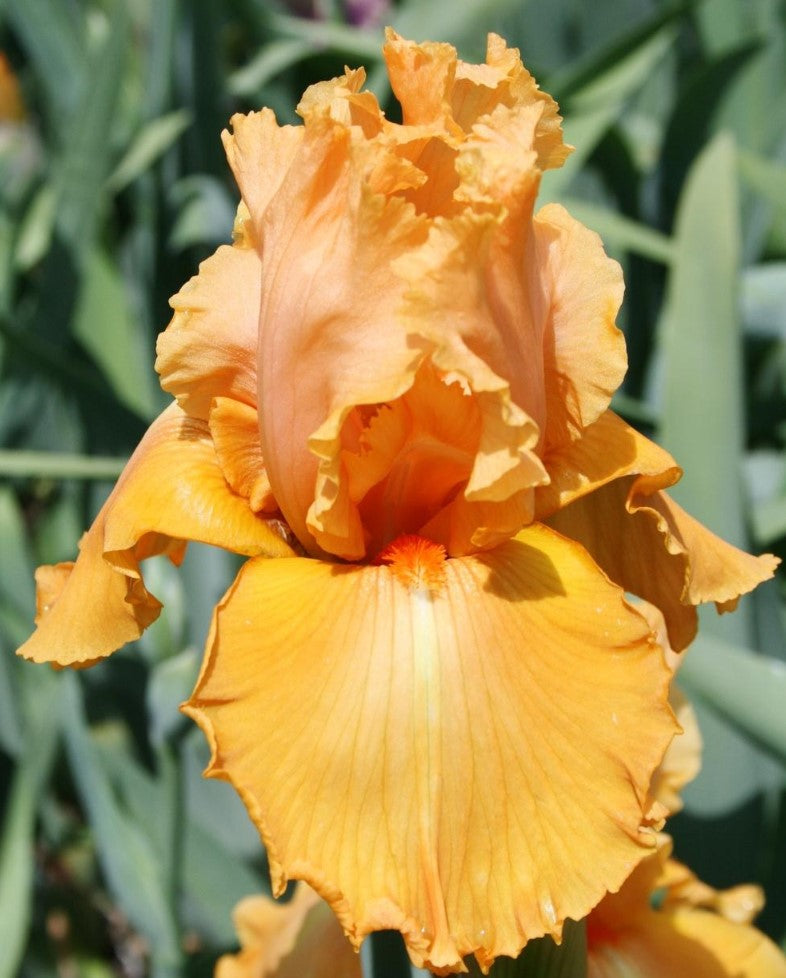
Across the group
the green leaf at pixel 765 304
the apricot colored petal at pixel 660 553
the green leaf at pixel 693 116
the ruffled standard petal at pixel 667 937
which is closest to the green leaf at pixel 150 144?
the green leaf at pixel 693 116

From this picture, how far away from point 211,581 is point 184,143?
2.84 feet

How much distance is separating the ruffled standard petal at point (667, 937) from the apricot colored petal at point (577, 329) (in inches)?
13.9

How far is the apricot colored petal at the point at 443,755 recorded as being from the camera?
0.64 metres

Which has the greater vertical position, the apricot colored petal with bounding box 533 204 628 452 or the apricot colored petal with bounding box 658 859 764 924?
the apricot colored petal with bounding box 533 204 628 452

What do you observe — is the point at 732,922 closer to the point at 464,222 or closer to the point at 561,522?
the point at 561,522


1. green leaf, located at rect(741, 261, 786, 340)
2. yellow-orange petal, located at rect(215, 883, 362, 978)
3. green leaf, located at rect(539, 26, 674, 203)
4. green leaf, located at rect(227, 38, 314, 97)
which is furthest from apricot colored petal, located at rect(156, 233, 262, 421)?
green leaf, located at rect(227, 38, 314, 97)

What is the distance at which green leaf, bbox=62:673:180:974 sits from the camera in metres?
1.34

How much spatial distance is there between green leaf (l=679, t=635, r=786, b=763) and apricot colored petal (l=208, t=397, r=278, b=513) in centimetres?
43

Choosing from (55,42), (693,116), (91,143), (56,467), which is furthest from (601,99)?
(56,467)

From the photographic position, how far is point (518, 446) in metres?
0.69

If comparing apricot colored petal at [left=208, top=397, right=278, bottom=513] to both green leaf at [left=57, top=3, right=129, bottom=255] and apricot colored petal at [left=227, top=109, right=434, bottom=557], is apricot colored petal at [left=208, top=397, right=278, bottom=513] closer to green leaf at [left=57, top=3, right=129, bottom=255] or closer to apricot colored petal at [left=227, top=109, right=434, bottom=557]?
apricot colored petal at [left=227, top=109, right=434, bottom=557]

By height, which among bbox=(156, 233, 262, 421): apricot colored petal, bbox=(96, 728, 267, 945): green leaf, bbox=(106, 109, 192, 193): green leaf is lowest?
bbox=(96, 728, 267, 945): green leaf

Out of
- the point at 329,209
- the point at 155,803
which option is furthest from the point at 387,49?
the point at 155,803

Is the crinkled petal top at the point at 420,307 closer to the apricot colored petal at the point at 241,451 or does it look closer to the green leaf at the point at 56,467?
the apricot colored petal at the point at 241,451
